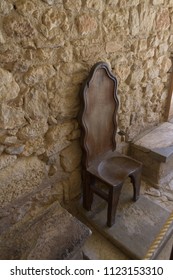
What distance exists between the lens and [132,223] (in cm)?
192

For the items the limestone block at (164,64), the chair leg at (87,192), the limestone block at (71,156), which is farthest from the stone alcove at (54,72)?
the limestone block at (164,64)

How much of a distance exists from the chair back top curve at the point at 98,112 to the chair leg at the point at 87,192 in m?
0.09

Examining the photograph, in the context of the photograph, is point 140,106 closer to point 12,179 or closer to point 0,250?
point 12,179

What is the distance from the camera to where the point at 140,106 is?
2523mm

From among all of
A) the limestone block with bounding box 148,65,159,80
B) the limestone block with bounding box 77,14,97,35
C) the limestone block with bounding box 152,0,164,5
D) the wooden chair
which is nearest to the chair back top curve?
the wooden chair

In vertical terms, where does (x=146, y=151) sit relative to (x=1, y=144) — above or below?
below

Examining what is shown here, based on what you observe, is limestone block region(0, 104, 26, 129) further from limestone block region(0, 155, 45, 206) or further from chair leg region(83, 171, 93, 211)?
chair leg region(83, 171, 93, 211)

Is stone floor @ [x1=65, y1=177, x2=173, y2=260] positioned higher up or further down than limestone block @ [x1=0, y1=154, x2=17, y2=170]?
further down

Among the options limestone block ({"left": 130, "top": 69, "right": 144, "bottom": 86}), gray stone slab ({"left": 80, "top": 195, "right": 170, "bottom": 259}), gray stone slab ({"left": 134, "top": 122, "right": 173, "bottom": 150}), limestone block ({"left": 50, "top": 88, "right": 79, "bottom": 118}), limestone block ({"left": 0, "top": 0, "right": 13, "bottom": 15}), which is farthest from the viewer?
gray stone slab ({"left": 134, "top": 122, "right": 173, "bottom": 150})

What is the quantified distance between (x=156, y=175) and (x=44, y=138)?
129 centimetres

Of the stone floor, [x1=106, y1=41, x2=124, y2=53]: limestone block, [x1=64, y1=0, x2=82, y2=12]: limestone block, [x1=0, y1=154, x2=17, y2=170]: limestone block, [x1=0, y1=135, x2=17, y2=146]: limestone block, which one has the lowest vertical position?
the stone floor

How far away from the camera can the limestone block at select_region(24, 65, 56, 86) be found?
142 cm
